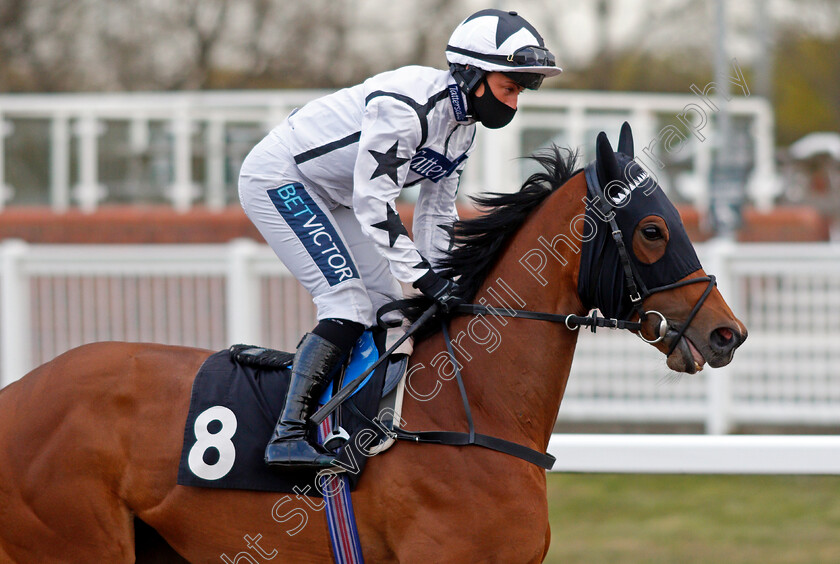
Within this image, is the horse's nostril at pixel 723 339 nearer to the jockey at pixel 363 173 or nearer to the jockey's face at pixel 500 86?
the jockey at pixel 363 173

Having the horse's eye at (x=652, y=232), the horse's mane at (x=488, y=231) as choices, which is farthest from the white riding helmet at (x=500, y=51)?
the horse's eye at (x=652, y=232)

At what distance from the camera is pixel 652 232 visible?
2.78 metres

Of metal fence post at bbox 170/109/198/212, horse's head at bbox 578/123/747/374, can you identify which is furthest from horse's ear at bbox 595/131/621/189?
metal fence post at bbox 170/109/198/212

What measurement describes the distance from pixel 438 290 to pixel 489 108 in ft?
1.85

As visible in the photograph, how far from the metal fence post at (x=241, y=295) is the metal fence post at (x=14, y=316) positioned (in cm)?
137

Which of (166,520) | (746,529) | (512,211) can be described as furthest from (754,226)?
(166,520)

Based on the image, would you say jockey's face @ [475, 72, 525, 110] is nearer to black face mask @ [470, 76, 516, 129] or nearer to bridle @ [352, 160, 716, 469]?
black face mask @ [470, 76, 516, 129]

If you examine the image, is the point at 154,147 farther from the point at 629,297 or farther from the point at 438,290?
the point at 629,297

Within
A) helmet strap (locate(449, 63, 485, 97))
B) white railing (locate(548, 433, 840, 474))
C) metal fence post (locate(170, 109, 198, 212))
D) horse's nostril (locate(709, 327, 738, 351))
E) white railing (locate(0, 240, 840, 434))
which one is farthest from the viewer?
metal fence post (locate(170, 109, 198, 212))

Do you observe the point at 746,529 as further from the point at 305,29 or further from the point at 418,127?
the point at 305,29

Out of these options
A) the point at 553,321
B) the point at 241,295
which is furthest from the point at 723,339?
the point at 241,295

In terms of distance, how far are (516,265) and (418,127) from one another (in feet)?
1.65

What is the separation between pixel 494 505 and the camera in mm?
2754

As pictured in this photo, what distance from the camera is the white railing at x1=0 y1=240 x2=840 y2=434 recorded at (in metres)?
6.55
